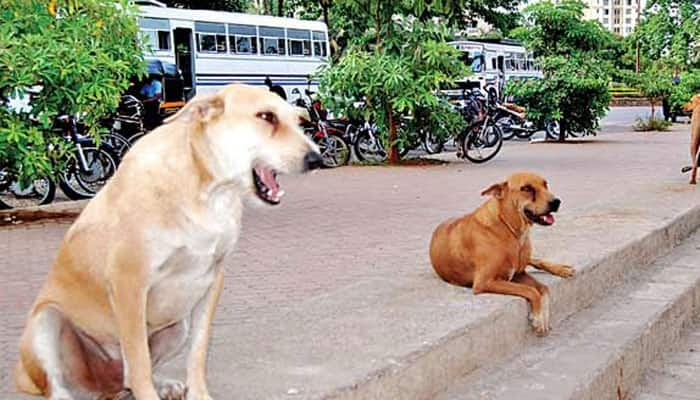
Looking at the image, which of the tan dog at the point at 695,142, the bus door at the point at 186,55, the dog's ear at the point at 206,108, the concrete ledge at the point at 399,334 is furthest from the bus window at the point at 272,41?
the dog's ear at the point at 206,108

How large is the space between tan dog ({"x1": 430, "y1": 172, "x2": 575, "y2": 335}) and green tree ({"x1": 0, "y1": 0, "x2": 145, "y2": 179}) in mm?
4558

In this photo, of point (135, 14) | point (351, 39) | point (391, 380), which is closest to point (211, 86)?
point (351, 39)

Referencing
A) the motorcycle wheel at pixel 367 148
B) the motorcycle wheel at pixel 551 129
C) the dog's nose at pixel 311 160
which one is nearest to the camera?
the dog's nose at pixel 311 160

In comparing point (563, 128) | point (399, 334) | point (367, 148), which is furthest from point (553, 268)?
point (563, 128)

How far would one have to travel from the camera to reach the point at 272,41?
86.8 feet

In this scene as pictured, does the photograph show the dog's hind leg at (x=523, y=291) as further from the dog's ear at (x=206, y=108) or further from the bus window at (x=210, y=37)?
the bus window at (x=210, y=37)

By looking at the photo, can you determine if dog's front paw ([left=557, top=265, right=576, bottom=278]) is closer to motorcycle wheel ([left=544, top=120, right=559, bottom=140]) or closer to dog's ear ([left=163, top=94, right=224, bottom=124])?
dog's ear ([left=163, top=94, right=224, bottom=124])

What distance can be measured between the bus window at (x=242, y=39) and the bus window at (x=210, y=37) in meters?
0.31

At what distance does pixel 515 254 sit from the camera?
4.98 meters

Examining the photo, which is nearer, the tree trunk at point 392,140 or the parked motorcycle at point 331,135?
the tree trunk at point 392,140

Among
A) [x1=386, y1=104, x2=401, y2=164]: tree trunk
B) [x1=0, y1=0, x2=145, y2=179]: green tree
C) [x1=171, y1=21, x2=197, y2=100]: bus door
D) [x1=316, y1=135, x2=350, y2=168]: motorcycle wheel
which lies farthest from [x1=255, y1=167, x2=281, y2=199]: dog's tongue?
[x1=171, y1=21, x2=197, y2=100]: bus door

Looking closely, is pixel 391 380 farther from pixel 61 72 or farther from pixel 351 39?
pixel 351 39

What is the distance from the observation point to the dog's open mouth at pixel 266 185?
9.03 feet

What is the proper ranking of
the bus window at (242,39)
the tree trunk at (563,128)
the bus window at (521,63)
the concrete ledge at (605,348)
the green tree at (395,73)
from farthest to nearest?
the bus window at (521,63) → the bus window at (242,39) → the tree trunk at (563,128) → the green tree at (395,73) → the concrete ledge at (605,348)
